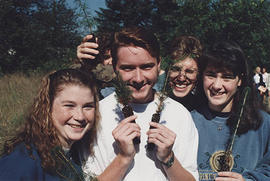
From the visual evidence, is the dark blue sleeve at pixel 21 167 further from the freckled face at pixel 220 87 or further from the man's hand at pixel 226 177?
the freckled face at pixel 220 87

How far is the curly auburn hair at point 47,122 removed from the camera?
2090mm

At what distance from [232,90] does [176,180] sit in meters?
1.15

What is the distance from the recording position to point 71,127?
216 centimetres

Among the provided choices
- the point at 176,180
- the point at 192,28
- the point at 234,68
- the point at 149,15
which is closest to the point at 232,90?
the point at 234,68

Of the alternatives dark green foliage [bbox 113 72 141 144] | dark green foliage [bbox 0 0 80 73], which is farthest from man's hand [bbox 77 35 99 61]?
dark green foliage [bbox 0 0 80 73]

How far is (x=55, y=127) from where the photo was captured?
2215 millimetres

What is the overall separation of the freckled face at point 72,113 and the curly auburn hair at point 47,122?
0.05 metres

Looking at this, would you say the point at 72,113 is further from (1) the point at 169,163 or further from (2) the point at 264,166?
(2) the point at 264,166

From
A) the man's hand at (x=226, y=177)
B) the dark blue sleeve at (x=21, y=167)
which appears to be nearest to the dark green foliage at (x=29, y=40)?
the dark blue sleeve at (x=21, y=167)

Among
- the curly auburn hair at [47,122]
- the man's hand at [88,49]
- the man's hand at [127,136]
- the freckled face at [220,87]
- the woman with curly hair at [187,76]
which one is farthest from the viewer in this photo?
the woman with curly hair at [187,76]

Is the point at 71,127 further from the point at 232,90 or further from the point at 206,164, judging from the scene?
the point at 232,90

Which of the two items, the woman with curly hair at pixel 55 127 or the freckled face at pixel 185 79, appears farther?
the freckled face at pixel 185 79

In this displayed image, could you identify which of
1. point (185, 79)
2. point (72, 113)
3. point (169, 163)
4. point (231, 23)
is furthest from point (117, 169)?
point (231, 23)

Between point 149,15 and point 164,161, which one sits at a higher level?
point 149,15
